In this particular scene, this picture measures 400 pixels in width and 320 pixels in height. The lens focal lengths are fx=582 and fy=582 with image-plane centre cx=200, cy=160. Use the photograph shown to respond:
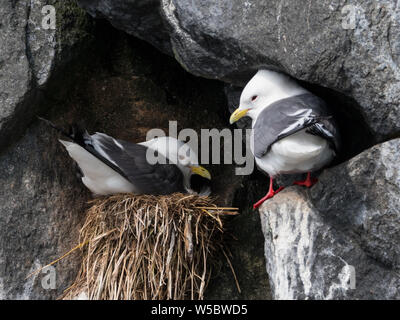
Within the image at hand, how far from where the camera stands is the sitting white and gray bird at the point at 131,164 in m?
3.64

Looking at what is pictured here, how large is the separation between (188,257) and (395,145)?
1467 millimetres

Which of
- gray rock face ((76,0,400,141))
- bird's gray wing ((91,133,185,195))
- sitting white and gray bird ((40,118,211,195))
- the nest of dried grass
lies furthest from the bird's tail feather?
gray rock face ((76,0,400,141))

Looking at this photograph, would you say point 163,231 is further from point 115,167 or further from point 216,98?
point 216,98

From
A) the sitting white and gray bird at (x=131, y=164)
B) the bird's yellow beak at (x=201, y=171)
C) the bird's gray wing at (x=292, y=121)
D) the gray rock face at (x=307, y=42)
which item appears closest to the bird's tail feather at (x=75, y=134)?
the sitting white and gray bird at (x=131, y=164)

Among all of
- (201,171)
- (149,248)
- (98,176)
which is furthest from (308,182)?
(98,176)

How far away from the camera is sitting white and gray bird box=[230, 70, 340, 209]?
282cm

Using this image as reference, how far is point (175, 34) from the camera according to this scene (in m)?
3.20

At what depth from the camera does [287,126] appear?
282 centimetres

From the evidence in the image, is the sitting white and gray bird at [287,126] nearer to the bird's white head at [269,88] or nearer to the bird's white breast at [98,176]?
→ the bird's white head at [269,88]

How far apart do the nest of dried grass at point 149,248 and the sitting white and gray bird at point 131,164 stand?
147 mm

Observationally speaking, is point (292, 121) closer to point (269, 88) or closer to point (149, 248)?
point (269, 88)

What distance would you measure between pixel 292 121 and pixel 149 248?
4.08ft

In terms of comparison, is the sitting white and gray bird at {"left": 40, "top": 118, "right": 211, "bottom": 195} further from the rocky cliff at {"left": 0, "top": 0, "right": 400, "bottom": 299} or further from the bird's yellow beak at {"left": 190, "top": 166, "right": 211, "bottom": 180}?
the rocky cliff at {"left": 0, "top": 0, "right": 400, "bottom": 299}

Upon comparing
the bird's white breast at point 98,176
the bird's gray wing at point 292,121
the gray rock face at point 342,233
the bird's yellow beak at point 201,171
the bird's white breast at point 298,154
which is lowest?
the gray rock face at point 342,233
